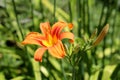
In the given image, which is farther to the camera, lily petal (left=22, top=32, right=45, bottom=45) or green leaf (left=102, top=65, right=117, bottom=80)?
Result: green leaf (left=102, top=65, right=117, bottom=80)

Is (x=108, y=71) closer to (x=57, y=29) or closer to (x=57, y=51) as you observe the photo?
(x=57, y=29)

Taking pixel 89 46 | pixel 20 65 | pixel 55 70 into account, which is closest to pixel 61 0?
pixel 20 65

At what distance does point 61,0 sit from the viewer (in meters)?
3.37

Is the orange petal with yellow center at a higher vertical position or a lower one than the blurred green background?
higher

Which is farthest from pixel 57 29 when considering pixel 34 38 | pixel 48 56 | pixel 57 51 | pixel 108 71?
pixel 48 56

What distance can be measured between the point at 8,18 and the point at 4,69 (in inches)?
21.8

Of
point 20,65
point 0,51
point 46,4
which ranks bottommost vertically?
point 20,65

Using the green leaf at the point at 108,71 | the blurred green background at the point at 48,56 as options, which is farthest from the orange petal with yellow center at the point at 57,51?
the green leaf at the point at 108,71

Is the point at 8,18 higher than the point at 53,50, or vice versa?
the point at 53,50

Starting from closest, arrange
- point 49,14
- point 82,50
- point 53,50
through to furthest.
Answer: point 53,50
point 82,50
point 49,14

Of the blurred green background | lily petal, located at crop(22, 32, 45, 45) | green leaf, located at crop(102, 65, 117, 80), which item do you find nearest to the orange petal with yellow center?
lily petal, located at crop(22, 32, 45, 45)

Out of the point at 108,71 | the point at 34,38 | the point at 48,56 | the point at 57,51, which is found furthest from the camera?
the point at 48,56

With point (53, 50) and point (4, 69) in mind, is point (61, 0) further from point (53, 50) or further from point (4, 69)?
point (53, 50)

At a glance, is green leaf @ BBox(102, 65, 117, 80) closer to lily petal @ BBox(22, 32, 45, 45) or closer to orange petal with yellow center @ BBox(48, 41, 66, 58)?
lily petal @ BBox(22, 32, 45, 45)
